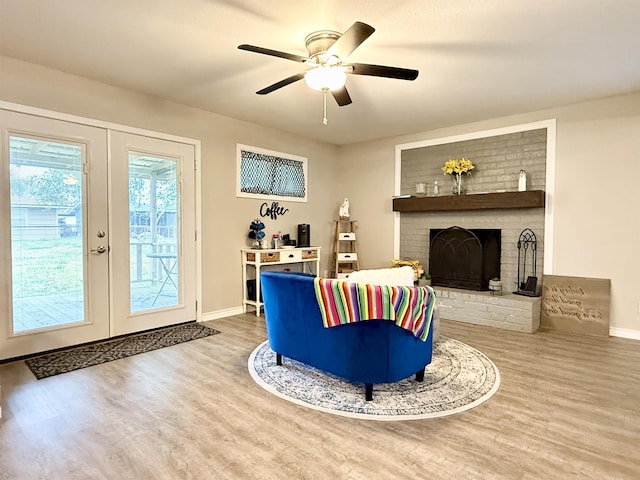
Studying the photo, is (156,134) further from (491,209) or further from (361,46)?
(491,209)

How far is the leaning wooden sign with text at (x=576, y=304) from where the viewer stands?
13.4ft

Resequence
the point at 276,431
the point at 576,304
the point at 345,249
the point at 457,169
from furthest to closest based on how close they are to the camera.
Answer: the point at 345,249 → the point at 457,169 → the point at 576,304 → the point at 276,431

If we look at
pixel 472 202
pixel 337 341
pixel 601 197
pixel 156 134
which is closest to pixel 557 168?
pixel 601 197

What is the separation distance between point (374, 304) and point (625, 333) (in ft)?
11.5

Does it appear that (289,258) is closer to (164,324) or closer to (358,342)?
(164,324)

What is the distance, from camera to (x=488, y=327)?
440 cm

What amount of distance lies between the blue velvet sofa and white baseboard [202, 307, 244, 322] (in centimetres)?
192

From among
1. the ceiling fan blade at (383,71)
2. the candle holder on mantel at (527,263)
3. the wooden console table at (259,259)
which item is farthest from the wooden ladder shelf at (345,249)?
the ceiling fan blade at (383,71)

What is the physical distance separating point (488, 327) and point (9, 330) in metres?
4.82

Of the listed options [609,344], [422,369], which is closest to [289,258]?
[422,369]

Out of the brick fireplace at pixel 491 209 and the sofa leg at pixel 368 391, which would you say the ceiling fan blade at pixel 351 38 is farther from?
the brick fireplace at pixel 491 209

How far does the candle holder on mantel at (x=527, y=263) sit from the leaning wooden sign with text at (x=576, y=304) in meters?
0.14

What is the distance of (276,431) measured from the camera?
214 centimetres

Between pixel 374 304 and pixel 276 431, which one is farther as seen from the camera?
pixel 374 304
